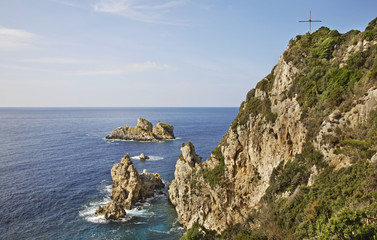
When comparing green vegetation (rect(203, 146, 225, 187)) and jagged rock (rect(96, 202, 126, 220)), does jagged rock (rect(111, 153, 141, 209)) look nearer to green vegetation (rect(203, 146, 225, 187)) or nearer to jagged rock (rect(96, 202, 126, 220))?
jagged rock (rect(96, 202, 126, 220))

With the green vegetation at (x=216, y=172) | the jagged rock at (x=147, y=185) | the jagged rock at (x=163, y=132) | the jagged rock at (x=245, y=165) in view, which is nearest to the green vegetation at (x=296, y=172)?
the jagged rock at (x=245, y=165)

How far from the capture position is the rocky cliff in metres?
20.3

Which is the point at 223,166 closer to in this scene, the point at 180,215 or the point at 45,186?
the point at 180,215

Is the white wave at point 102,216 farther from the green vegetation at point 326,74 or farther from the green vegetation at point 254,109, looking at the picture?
the green vegetation at point 326,74

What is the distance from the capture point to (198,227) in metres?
38.2

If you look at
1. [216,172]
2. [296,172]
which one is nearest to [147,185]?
[216,172]

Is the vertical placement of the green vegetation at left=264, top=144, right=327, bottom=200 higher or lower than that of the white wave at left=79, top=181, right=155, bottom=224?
higher

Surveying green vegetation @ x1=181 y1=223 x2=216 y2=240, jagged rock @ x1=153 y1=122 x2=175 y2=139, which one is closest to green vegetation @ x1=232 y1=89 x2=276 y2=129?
green vegetation @ x1=181 y1=223 x2=216 y2=240

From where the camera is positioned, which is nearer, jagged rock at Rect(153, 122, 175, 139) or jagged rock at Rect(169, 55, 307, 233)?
jagged rock at Rect(169, 55, 307, 233)

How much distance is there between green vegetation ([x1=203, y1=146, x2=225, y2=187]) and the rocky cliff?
0.64 ft

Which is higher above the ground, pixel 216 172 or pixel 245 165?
pixel 245 165

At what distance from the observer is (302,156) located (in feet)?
96.6

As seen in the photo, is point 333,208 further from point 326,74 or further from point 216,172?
point 216,172

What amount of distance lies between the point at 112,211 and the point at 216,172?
23.4 metres
